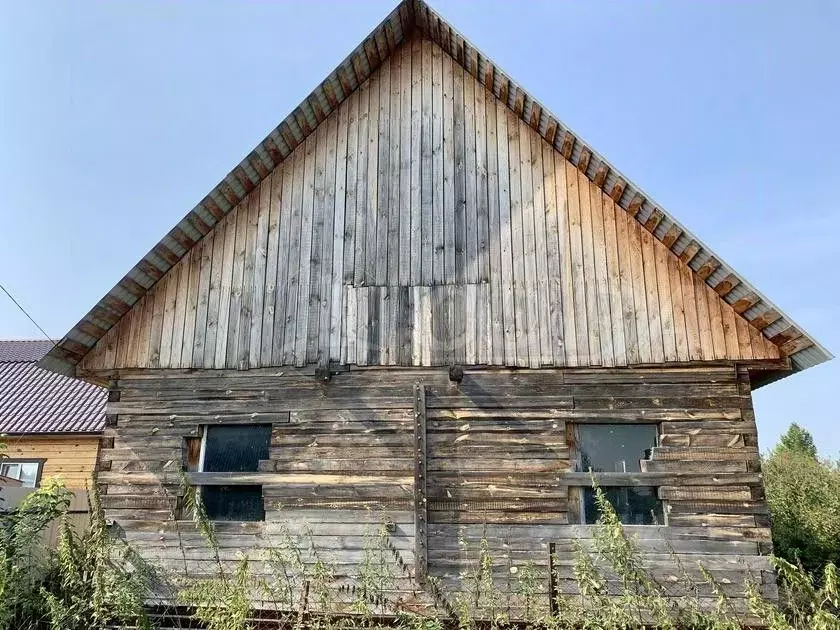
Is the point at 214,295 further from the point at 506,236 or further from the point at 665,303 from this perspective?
the point at 665,303

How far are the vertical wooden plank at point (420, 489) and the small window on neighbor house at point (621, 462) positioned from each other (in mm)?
2120

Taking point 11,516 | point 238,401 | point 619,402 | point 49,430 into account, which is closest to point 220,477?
point 238,401

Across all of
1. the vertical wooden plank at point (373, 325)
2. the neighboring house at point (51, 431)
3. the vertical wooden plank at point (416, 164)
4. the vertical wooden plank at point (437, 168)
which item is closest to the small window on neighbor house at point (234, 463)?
the vertical wooden plank at point (373, 325)

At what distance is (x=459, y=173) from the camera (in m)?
11.1

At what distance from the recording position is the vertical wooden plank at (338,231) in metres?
10.5

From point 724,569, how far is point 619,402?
8.02 ft

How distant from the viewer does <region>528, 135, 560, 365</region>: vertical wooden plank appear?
10.1 metres

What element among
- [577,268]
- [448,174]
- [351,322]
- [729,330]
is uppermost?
[448,174]

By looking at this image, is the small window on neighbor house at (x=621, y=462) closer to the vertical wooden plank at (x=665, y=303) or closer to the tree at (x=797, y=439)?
the vertical wooden plank at (x=665, y=303)

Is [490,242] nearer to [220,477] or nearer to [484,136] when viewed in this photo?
[484,136]

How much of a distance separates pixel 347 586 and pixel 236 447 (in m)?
2.57

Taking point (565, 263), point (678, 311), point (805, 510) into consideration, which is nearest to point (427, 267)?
point (565, 263)

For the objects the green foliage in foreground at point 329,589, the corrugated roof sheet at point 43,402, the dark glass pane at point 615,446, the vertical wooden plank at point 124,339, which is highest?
the corrugated roof sheet at point 43,402

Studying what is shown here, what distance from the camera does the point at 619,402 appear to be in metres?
9.88
